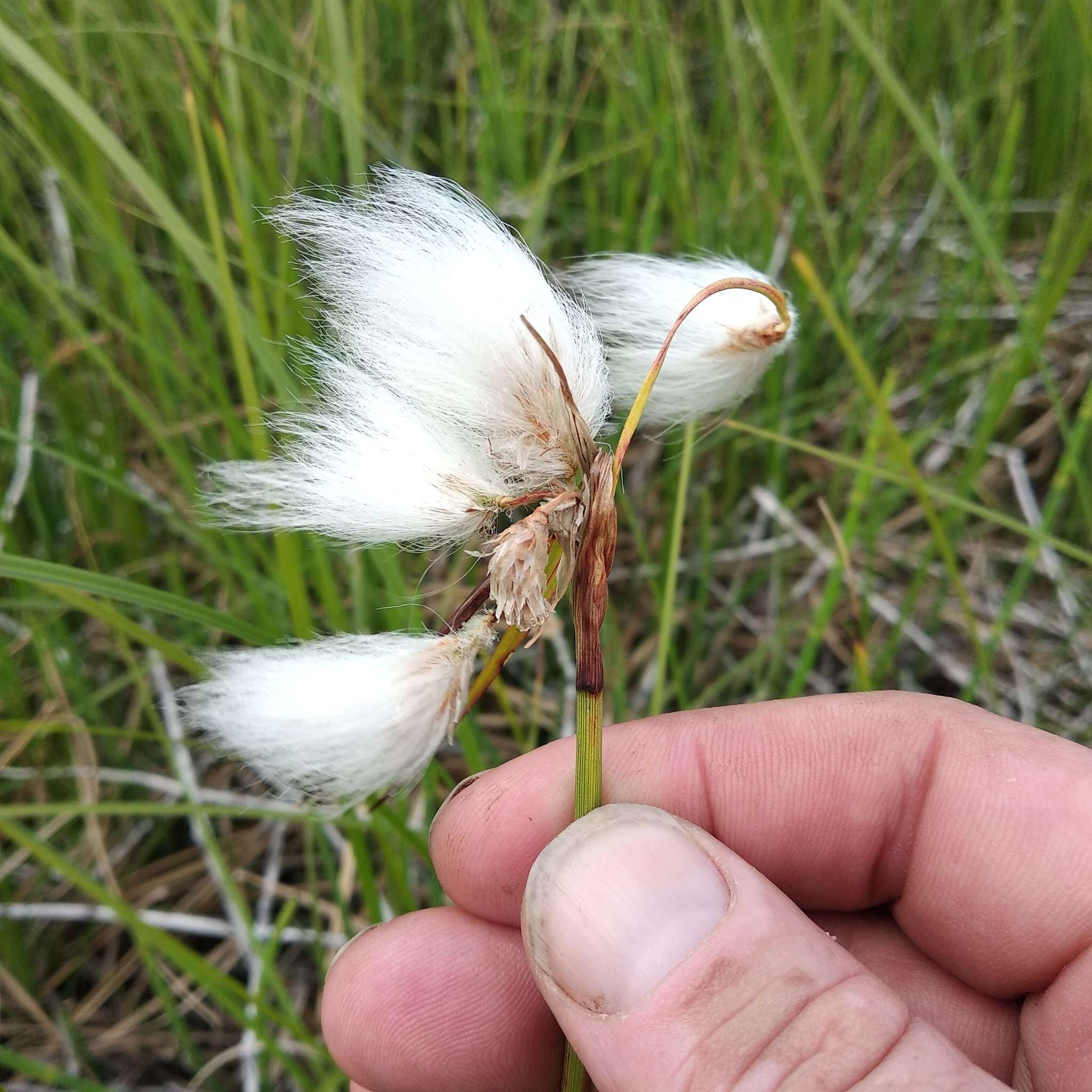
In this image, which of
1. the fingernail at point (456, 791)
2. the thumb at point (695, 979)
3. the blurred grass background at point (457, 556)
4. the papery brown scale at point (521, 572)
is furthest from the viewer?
the blurred grass background at point (457, 556)

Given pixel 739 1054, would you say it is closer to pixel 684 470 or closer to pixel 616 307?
pixel 684 470

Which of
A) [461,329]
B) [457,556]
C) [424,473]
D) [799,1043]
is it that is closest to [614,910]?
[799,1043]

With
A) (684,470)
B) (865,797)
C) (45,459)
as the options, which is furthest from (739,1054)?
(45,459)

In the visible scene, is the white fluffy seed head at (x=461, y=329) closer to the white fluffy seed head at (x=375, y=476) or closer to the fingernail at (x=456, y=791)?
the white fluffy seed head at (x=375, y=476)

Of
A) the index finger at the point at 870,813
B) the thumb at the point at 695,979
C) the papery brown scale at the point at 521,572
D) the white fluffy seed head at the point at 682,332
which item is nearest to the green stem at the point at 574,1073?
the thumb at the point at 695,979

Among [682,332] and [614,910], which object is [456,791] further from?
[682,332]

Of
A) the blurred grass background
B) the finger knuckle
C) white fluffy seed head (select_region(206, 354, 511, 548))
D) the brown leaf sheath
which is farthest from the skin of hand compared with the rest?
white fluffy seed head (select_region(206, 354, 511, 548))
